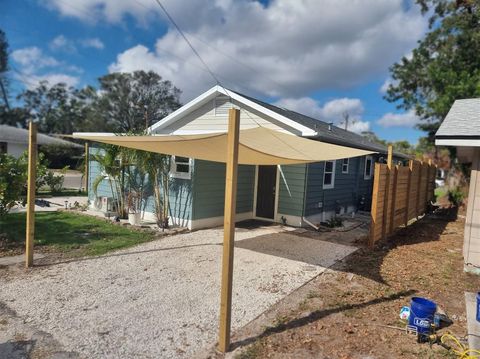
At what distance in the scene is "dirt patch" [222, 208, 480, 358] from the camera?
10.9 feet

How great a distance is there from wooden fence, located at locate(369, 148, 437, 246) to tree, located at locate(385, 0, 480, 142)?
6.00m

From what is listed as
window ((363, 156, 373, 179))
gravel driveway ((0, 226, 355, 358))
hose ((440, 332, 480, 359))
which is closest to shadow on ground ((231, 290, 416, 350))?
gravel driveway ((0, 226, 355, 358))

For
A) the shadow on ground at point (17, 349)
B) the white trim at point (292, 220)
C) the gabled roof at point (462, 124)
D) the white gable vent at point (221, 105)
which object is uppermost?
the white gable vent at point (221, 105)

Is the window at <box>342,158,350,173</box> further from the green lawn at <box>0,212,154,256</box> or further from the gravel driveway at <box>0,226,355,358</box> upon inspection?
the green lawn at <box>0,212,154,256</box>

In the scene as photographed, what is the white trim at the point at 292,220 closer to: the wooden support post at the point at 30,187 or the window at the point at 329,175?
the window at the point at 329,175

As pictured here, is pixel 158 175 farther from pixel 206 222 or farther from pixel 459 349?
pixel 459 349

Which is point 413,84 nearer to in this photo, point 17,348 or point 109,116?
point 17,348

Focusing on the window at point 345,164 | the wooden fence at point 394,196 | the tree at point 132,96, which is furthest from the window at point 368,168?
the tree at point 132,96

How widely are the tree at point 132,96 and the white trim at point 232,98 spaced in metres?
32.4

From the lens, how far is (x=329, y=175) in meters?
10.8

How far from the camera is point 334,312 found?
13.6 ft

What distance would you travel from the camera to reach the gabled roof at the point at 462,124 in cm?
558

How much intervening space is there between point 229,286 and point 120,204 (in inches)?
297

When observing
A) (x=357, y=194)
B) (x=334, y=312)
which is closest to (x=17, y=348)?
(x=334, y=312)
